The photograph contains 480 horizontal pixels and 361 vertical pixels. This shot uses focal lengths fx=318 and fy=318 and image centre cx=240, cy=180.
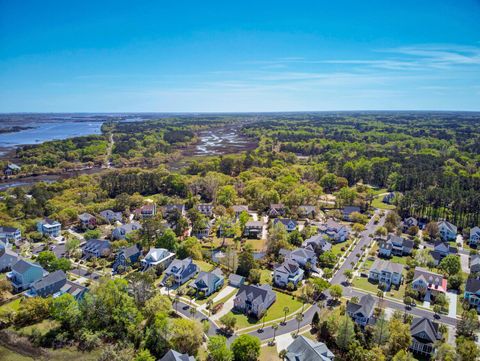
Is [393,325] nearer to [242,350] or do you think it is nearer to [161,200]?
[242,350]

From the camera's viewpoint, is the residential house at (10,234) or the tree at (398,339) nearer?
the tree at (398,339)

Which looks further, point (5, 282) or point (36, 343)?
point (5, 282)

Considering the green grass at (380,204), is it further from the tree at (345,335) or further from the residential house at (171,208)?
the tree at (345,335)

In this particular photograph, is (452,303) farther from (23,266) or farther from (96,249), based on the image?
(23,266)

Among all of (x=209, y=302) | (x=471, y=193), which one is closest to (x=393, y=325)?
(x=209, y=302)

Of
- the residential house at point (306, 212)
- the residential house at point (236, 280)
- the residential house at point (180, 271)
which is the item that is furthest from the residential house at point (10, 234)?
the residential house at point (306, 212)

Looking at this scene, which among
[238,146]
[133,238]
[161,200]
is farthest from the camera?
[238,146]
